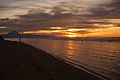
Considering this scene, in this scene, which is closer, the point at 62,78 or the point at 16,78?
the point at 16,78

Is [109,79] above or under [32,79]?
under

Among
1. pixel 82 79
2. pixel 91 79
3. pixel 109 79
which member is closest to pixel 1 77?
pixel 82 79

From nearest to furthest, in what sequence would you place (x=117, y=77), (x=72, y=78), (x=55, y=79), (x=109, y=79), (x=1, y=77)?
(x=1, y=77) → (x=55, y=79) → (x=72, y=78) → (x=109, y=79) → (x=117, y=77)

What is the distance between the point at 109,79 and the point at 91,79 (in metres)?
2.31

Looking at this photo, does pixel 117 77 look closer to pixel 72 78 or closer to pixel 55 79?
pixel 72 78

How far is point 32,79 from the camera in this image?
7031 mm

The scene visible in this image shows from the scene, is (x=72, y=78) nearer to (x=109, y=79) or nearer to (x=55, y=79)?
(x=55, y=79)

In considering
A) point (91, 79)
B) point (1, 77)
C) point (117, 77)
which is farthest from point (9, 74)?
point (117, 77)

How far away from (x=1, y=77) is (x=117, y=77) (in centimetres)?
883

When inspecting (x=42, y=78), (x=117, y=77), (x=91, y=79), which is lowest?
(x=117, y=77)

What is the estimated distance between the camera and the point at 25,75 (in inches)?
294

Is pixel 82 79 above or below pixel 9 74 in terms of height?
below

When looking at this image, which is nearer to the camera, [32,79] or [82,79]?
[32,79]

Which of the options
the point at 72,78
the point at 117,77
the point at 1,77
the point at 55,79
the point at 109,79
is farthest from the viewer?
the point at 117,77
